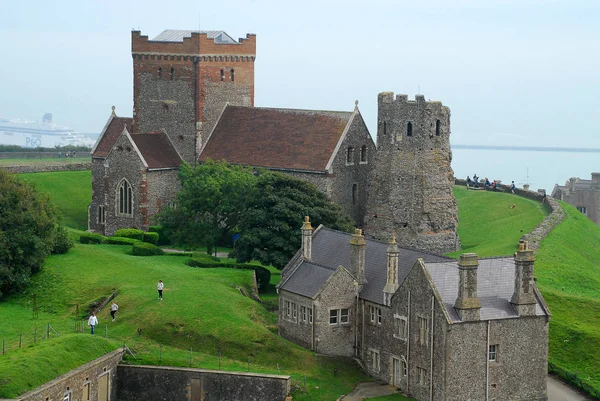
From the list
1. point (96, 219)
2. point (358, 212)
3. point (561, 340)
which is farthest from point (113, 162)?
point (561, 340)

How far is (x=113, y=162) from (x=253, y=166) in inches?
391

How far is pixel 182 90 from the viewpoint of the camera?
92.6 m

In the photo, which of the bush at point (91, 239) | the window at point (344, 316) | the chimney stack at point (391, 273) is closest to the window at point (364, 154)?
the bush at point (91, 239)

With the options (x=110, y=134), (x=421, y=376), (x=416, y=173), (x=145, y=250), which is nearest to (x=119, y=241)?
(x=145, y=250)

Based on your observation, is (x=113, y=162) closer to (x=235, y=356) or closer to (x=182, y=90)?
(x=182, y=90)

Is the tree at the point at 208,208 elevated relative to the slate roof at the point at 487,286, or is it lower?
elevated

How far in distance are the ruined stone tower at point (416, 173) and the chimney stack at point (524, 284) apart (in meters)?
27.5

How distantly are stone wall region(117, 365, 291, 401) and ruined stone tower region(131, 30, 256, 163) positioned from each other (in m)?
37.9

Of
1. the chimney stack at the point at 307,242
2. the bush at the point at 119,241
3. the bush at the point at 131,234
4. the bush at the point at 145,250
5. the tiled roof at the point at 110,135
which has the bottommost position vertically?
the bush at the point at 145,250

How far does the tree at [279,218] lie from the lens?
7100 cm

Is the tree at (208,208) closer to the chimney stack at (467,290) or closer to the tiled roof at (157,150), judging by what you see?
the tiled roof at (157,150)

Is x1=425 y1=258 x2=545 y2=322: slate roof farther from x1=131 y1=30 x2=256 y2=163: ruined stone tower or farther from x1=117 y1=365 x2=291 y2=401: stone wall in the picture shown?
x1=131 y1=30 x2=256 y2=163: ruined stone tower

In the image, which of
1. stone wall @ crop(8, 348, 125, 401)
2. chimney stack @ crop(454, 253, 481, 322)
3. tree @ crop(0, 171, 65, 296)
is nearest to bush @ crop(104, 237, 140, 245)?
tree @ crop(0, 171, 65, 296)

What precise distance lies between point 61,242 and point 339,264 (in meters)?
19.2
